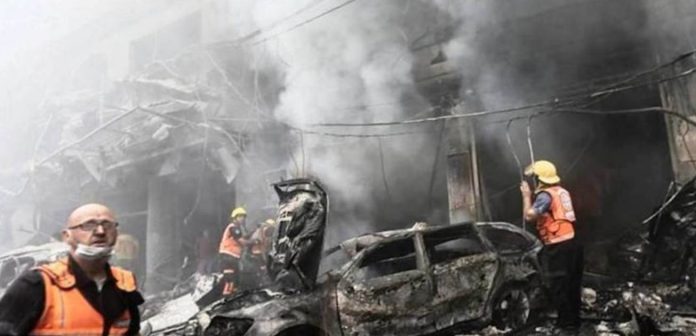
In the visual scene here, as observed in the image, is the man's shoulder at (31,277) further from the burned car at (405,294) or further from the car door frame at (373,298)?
the car door frame at (373,298)

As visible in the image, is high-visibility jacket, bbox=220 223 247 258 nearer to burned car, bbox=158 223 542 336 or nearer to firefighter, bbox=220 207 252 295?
firefighter, bbox=220 207 252 295

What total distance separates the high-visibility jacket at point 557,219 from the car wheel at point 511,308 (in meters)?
0.67

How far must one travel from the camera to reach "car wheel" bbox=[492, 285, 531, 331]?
5750 mm

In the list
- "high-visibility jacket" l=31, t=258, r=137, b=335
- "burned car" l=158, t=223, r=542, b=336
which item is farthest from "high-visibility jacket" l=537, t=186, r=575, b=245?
"high-visibility jacket" l=31, t=258, r=137, b=335

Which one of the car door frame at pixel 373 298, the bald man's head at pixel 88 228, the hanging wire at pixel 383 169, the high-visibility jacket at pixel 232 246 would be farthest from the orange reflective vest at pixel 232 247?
the bald man's head at pixel 88 228

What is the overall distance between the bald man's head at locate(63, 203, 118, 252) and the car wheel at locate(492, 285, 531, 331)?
4.49m

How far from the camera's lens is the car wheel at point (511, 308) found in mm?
5750

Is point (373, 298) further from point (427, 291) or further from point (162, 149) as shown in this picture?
point (162, 149)

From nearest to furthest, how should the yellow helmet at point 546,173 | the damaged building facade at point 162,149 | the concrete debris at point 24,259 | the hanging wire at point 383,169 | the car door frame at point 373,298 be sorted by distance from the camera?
1. the car door frame at point 373,298
2. the yellow helmet at point 546,173
3. the concrete debris at point 24,259
4. the hanging wire at point 383,169
5. the damaged building facade at point 162,149

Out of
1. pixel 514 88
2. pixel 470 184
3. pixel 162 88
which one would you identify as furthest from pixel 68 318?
pixel 162 88

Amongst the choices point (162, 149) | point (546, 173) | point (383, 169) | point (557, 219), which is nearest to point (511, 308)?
point (557, 219)

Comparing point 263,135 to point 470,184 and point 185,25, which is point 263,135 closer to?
point 470,184

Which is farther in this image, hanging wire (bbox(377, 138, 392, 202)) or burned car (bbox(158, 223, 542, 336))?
hanging wire (bbox(377, 138, 392, 202))

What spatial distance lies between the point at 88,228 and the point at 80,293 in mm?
281
